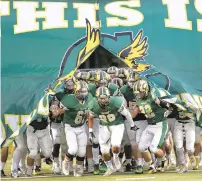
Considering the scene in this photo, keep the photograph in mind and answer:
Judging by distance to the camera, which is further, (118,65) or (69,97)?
(118,65)

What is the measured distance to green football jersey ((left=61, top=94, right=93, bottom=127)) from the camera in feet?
25.6

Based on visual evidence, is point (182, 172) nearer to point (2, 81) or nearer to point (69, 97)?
point (69, 97)

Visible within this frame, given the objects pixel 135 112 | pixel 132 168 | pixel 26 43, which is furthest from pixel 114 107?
pixel 26 43

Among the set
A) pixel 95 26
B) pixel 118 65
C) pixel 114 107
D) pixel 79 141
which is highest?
pixel 95 26

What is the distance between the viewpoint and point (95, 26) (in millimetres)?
7859

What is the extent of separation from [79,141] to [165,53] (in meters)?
1.81

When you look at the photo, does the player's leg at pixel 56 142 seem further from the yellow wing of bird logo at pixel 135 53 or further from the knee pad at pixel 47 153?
the yellow wing of bird logo at pixel 135 53

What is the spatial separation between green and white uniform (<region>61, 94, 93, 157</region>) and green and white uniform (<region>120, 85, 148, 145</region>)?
26.8 inches

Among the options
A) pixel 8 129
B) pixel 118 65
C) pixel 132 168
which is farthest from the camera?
pixel 118 65

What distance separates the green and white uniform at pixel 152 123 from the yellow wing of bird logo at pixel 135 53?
0.45 m

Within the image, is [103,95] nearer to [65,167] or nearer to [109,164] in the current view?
[109,164]

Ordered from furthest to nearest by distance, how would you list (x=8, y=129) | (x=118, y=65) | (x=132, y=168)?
(x=118, y=65) < (x=132, y=168) < (x=8, y=129)

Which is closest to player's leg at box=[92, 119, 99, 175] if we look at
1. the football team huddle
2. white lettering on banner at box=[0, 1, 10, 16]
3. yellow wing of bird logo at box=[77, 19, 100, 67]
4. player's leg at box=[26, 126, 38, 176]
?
the football team huddle

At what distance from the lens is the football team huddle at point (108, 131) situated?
7.66 meters
